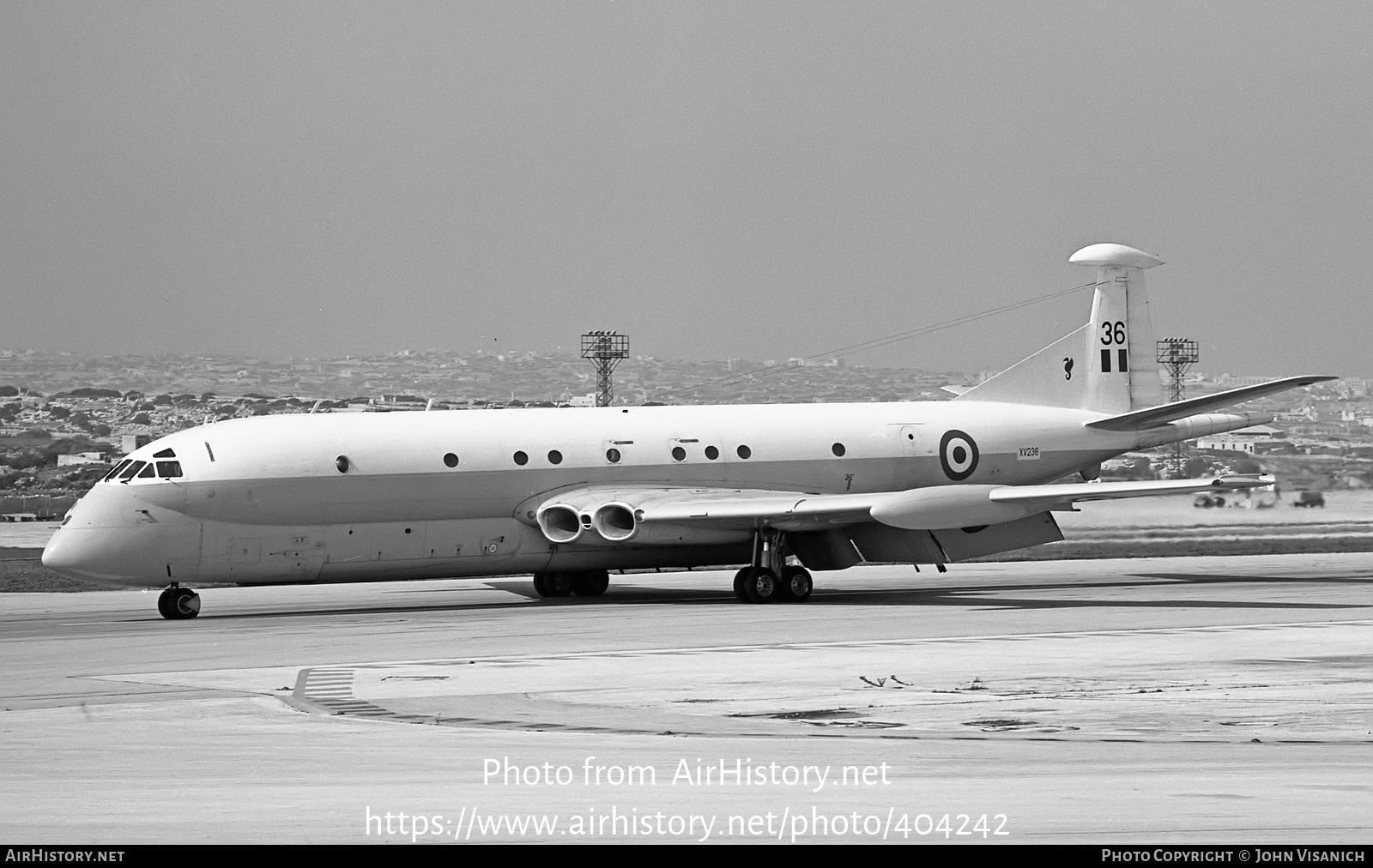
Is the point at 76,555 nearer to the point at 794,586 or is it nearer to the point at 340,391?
the point at 794,586

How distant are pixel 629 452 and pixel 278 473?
6.06m

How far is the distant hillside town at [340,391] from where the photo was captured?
80.4m

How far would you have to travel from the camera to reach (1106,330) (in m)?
34.8

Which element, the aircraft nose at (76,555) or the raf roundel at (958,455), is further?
the raf roundel at (958,455)

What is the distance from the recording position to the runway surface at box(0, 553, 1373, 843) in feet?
28.6

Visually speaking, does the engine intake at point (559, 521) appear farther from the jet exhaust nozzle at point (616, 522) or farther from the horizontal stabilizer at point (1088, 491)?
the horizontal stabilizer at point (1088, 491)

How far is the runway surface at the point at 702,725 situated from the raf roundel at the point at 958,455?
6.06 meters

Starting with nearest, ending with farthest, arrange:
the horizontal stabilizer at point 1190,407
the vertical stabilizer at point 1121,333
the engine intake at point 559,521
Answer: the engine intake at point 559,521, the horizontal stabilizer at point 1190,407, the vertical stabilizer at point 1121,333

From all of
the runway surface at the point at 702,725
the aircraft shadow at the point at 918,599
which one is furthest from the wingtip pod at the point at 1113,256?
the runway surface at the point at 702,725

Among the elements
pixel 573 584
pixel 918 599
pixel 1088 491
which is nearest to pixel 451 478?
pixel 573 584

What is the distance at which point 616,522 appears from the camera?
1107 inches

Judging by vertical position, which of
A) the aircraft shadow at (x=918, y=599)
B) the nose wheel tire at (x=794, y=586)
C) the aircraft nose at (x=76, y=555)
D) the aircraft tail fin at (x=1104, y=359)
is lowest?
the aircraft shadow at (x=918, y=599)
